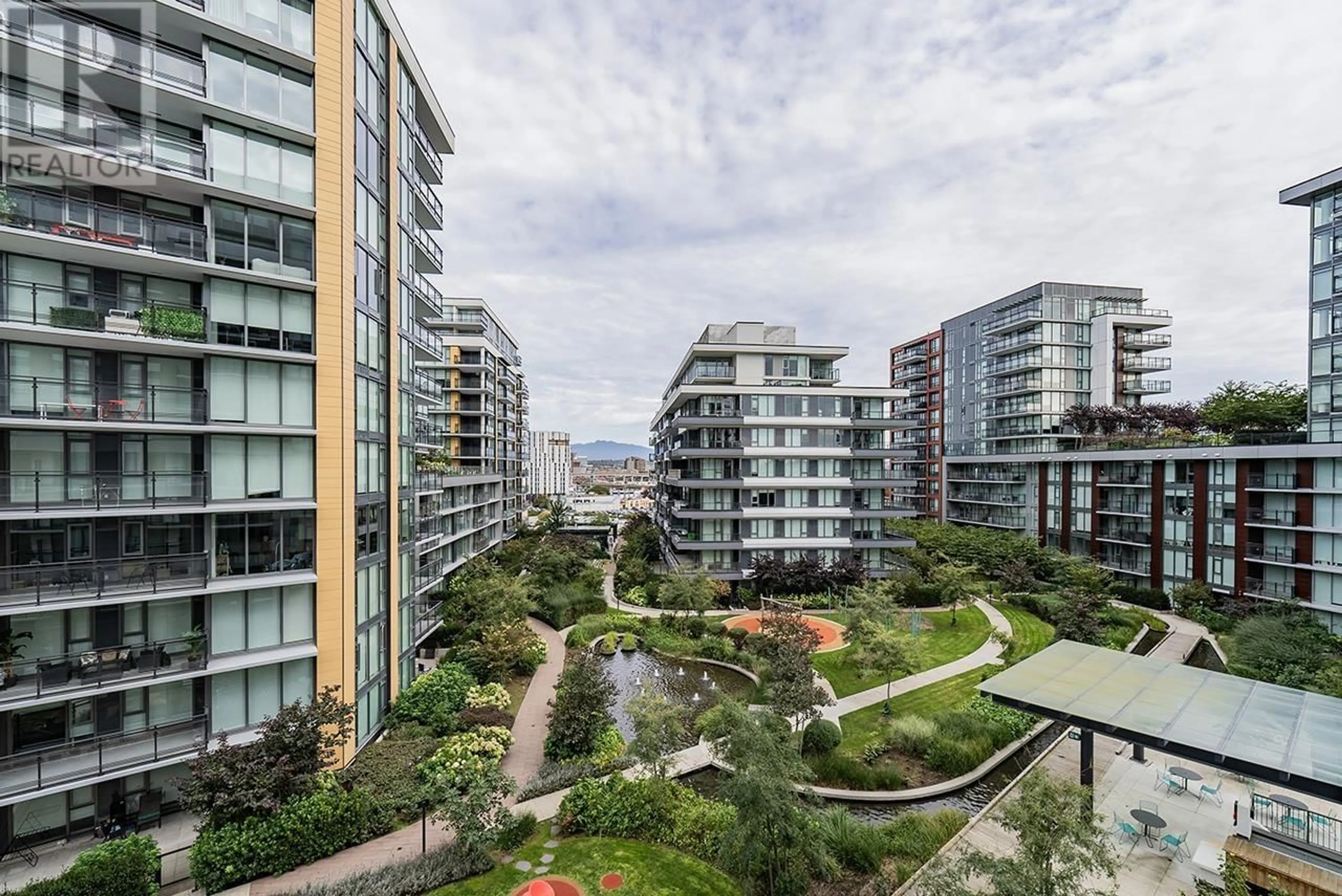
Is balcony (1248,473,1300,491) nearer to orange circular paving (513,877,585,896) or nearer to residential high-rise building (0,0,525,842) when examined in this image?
orange circular paving (513,877,585,896)

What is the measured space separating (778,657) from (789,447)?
24727 millimetres

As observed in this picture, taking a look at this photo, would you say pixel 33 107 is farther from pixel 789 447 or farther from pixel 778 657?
pixel 789 447

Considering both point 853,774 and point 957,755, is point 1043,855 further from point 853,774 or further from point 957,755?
point 957,755

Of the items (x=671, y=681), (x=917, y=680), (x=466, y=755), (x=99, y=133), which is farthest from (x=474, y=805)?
(x=917, y=680)

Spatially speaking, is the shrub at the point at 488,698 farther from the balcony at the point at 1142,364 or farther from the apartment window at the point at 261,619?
the balcony at the point at 1142,364

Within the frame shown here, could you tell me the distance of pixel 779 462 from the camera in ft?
143

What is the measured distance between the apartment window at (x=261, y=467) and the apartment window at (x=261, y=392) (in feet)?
1.93

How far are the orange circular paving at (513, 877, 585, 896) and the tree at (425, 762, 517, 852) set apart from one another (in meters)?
1.42

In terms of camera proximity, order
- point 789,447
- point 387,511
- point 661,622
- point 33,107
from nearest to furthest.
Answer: point 33,107
point 387,511
point 661,622
point 789,447

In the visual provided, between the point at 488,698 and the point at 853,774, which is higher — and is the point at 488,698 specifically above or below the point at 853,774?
above

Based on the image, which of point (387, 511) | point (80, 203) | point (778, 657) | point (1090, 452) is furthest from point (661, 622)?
point (1090, 452)

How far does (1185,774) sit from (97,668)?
30.3 meters

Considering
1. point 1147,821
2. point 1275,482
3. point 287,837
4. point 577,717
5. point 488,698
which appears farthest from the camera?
point 1275,482

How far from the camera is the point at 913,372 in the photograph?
77.8 m
